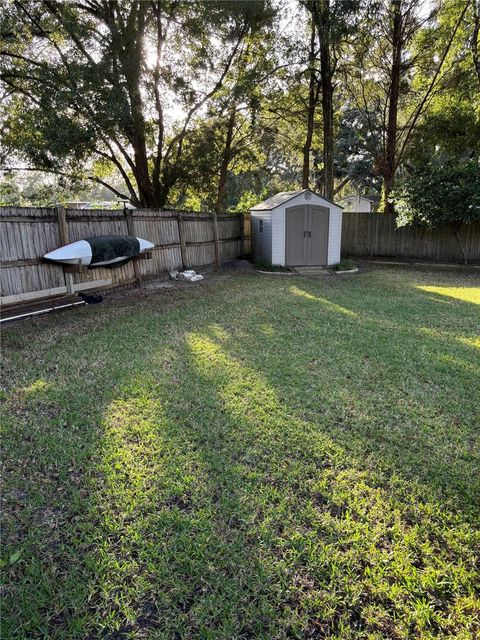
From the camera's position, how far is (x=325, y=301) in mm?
6957

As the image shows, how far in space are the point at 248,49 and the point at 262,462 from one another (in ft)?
44.0

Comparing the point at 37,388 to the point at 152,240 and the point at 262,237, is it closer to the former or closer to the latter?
the point at 152,240

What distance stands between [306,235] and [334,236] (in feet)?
3.16

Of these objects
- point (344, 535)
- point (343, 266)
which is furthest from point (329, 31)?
point (344, 535)

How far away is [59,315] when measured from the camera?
583 centimetres

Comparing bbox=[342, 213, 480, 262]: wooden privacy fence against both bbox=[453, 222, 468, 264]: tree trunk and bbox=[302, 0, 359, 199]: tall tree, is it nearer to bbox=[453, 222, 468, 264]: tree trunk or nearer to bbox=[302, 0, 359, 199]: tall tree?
bbox=[453, 222, 468, 264]: tree trunk

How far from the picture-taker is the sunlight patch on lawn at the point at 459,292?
706 cm

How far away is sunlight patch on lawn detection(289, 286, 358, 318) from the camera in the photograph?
20.0ft

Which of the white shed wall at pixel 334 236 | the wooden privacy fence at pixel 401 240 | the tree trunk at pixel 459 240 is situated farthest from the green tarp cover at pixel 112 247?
the tree trunk at pixel 459 240

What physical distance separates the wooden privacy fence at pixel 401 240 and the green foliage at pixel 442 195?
38.9 inches

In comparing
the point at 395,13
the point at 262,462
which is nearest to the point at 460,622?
the point at 262,462

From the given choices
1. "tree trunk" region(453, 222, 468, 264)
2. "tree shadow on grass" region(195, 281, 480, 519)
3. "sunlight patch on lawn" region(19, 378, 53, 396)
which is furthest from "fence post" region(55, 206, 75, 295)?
"tree trunk" region(453, 222, 468, 264)

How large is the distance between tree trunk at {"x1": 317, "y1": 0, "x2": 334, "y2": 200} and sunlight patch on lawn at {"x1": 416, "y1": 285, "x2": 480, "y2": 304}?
594 centimetres

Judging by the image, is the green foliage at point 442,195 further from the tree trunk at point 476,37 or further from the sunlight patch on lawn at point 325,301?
the sunlight patch on lawn at point 325,301
